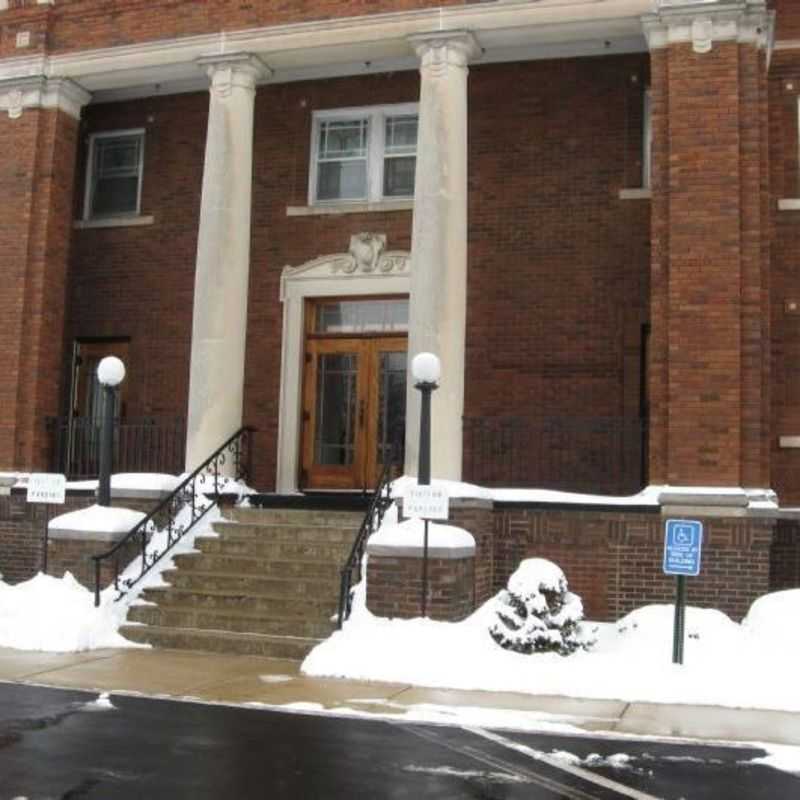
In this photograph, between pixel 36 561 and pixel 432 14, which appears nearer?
pixel 432 14

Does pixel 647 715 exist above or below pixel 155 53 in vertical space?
below

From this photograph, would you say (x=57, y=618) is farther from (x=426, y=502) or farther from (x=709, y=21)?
(x=709, y=21)

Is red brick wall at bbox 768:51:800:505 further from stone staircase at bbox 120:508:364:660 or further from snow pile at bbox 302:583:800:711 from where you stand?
stone staircase at bbox 120:508:364:660

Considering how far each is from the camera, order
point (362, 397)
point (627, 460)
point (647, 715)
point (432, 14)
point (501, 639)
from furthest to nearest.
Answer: point (362, 397) < point (627, 460) < point (432, 14) < point (501, 639) < point (647, 715)

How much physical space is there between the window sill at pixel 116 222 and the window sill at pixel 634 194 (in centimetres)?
744

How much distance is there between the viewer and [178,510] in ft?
47.2

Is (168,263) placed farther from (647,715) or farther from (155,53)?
(647,715)

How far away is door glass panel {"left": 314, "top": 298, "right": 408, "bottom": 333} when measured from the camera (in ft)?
55.4

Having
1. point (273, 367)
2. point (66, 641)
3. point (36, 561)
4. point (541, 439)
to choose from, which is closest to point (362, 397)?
point (273, 367)

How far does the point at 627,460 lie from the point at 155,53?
8.62 meters

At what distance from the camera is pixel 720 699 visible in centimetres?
966

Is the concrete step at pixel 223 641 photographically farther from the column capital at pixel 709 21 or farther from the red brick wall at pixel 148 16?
the column capital at pixel 709 21

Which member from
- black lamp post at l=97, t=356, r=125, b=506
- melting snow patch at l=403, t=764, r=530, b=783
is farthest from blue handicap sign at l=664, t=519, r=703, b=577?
black lamp post at l=97, t=356, r=125, b=506

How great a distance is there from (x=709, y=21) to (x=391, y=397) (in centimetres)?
678
